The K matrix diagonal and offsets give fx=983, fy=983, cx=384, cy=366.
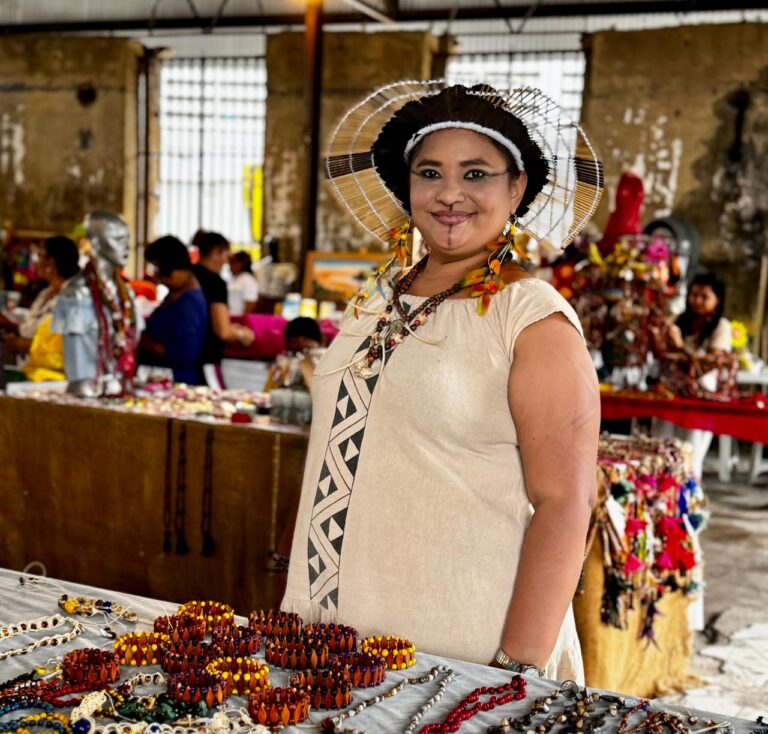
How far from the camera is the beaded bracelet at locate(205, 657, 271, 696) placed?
1255mm

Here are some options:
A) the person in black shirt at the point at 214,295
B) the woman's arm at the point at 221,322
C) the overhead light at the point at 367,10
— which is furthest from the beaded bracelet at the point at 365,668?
the overhead light at the point at 367,10

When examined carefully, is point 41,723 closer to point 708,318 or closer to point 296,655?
point 296,655

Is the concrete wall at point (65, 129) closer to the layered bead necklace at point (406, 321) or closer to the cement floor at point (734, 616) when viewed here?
the cement floor at point (734, 616)

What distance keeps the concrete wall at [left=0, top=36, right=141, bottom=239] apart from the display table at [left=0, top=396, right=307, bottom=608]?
10.4 meters

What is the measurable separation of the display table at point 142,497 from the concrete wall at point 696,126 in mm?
8537

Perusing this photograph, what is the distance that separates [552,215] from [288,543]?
1.37 metres

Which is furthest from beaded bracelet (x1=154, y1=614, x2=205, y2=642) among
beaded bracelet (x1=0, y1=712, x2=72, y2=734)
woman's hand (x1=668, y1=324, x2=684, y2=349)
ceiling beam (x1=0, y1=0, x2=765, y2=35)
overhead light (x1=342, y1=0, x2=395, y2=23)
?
ceiling beam (x1=0, y1=0, x2=765, y2=35)

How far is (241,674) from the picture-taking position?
127 cm

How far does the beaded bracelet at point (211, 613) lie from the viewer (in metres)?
1.46

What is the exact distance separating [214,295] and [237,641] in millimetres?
4173

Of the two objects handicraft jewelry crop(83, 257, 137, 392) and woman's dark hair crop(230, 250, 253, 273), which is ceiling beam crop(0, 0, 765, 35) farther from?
handicraft jewelry crop(83, 257, 137, 392)

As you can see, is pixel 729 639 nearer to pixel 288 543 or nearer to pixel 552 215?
pixel 288 543

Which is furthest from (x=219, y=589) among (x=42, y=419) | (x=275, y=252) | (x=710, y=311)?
(x=275, y=252)

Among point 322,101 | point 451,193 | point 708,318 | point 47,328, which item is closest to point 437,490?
point 451,193
